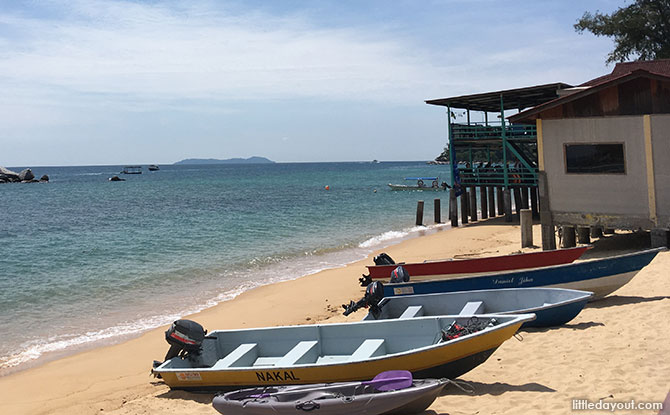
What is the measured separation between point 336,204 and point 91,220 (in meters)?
18.5

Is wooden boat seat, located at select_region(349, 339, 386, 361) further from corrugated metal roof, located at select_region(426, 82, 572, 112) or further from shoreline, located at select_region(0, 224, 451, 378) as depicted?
corrugated metal roof, located at select_region(426, 82, 572, 112)

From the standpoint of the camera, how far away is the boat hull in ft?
41.8

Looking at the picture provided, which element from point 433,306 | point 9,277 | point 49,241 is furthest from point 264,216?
point 433,306

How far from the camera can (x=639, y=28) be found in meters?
38.3

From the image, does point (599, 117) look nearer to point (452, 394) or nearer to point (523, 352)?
point (523, 352)

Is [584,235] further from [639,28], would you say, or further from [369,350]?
[639,28]

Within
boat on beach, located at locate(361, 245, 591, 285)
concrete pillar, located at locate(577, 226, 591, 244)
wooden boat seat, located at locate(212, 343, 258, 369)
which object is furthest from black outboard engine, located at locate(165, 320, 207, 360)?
concrete pillar, located at locate(577, 226, 591, 244)

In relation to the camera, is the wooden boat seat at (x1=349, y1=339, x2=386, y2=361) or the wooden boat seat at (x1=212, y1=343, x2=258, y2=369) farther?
the wooden boat seat at (x1=212, y1=343, x2=258, y2=369)

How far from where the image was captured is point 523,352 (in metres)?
8.95

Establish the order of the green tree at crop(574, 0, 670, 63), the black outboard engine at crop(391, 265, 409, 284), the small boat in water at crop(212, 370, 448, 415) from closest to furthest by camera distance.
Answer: the small boat in water at crop(212, 370, 448, 415) < the black outboard engine at crop(391, 265, 409, 284) < the green tree at crop(574, 0, 670, 63)

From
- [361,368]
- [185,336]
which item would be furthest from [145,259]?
[361,368]

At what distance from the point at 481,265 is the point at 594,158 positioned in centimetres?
509

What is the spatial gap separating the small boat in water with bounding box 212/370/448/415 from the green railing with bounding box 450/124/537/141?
21.3 metres

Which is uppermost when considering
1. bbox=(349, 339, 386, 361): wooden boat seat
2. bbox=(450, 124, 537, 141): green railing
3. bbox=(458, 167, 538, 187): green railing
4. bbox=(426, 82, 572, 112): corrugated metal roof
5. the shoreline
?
bbox=(426, 82, 572, 112): corrugated metal roof
